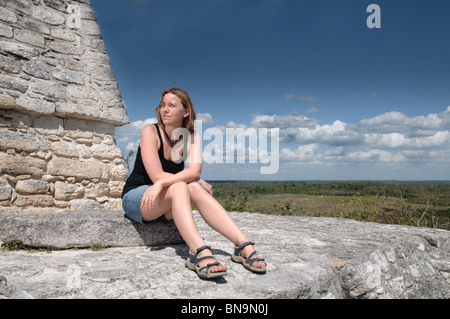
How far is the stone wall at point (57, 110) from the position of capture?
162 inches

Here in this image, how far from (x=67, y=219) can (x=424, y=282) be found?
10.9ft

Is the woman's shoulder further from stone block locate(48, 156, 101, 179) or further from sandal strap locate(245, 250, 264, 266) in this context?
stone block locate(48, 156, 101, 179)

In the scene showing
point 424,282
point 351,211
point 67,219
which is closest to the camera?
point 67,219

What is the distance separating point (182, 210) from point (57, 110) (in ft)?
9.85

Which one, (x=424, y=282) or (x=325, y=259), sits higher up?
(x=325, y=259)

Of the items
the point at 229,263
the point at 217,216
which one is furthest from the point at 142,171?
Result: the point at 229,263

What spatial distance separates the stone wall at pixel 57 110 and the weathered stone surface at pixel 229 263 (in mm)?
1424

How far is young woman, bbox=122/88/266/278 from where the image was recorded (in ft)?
7.51

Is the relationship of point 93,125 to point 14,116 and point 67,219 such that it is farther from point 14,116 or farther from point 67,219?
point 67,219

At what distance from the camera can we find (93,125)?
4902mm

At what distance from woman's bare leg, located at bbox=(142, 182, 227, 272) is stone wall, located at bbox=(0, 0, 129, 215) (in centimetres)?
247

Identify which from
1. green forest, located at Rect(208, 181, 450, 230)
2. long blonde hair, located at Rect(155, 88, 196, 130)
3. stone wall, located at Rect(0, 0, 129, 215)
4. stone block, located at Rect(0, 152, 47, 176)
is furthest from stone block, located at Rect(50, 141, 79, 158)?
green forest, located at Rect(208, 181, 450, 230)

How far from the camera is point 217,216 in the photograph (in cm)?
245
